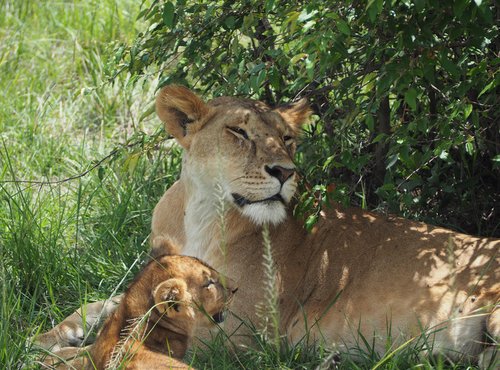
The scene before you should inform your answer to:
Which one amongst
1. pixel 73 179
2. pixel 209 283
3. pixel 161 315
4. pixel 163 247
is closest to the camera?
pixel 161 315

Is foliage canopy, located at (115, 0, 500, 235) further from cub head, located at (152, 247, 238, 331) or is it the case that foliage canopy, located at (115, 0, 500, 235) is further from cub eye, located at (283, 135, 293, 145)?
cub head, located at (152, 247, 238, 331)

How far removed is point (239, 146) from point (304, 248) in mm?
635

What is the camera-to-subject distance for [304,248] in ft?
16.5

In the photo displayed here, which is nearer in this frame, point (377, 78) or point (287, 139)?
point (377, 78)

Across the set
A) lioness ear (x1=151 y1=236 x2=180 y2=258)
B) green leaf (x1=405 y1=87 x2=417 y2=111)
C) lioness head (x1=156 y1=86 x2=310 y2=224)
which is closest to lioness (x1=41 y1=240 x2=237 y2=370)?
lioness ear (x1=151 y1=236 x2=180 y2=258)

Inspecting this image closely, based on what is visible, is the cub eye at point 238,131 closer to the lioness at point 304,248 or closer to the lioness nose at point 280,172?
the lioness at point 304,248

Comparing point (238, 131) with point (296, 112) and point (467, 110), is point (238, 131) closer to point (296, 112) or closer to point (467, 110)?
point (296, 112)

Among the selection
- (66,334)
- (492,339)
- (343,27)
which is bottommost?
(66,334)

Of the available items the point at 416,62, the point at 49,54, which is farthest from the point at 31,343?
the point at 49,54

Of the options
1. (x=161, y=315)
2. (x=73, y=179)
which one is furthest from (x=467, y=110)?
(x=73, y=179)

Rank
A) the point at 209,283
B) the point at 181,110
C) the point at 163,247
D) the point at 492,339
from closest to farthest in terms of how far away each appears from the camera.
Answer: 1. the point at 209,283
2. the point at 492,339
3. the point at 163,247
4. the point at 181,110

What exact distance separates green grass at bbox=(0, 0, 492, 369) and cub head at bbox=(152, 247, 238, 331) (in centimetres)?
17

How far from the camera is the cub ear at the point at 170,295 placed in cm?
380

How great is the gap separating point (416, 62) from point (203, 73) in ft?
5.03
